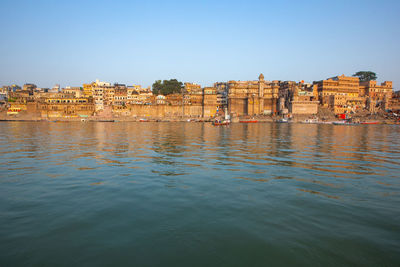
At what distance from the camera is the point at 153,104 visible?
91.4 m

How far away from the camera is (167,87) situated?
4345 inches

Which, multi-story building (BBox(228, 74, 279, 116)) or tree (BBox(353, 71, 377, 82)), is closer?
multi-story building (BBox(228, 74, 279, 116))

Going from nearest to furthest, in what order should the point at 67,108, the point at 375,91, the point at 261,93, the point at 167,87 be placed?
the point at 67,108 < the point at 261,93 < the point at 375,91 < the point at 167,87

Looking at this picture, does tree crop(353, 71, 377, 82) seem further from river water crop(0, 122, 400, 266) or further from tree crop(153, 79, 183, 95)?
river water crop(0, 122, 400, 266)

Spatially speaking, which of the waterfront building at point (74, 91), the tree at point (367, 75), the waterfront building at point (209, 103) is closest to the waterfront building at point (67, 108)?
the waterfront building at point (74, 91)

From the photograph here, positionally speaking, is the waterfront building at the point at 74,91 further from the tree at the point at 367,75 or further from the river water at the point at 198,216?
the tree at the point at 367,75

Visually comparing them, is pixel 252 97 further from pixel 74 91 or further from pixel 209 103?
pixel 74 91

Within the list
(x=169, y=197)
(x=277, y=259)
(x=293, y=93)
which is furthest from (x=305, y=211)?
(x=293, y=93)

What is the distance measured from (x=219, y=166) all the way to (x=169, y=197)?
489 centimetres

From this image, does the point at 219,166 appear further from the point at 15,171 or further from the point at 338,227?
the point at 15,171

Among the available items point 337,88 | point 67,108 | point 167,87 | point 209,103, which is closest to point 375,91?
point 337,88

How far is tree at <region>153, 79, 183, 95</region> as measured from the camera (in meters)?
110

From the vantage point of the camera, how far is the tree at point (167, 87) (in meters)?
110

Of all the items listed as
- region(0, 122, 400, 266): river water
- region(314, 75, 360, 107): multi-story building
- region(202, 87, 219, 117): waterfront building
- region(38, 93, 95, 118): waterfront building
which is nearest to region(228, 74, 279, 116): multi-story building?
region(202, 87, 219, 117): waterfront building
